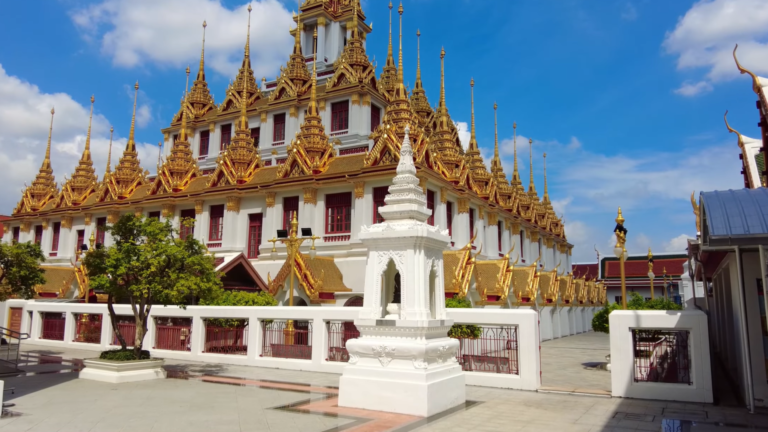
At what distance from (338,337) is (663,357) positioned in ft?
25.7

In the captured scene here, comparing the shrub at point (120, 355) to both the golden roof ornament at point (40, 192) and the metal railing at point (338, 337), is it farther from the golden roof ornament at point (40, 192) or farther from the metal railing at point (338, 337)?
the golden roof ornament at point (40, 192)

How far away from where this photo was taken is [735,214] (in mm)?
8805

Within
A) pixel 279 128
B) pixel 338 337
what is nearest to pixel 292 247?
pixel 338 337

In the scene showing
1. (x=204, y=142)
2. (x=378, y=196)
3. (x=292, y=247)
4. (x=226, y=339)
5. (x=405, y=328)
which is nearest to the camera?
(x=405, y=328)

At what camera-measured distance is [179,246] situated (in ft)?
45.9

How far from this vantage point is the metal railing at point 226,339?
17203mm

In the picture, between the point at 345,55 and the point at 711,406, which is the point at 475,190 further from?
the point at 711,406

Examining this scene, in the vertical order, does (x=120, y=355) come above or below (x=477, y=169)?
below

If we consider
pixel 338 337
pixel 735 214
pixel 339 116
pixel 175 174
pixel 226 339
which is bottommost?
pixel 226 339

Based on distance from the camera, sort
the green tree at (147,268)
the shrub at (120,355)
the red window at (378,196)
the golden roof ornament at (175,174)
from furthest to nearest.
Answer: the golden roof ornament at (175,174) < the red window at (378,196) < the shrub at (120,355) < the green tree at (147,268)

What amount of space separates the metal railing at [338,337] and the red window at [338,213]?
791 centimetres

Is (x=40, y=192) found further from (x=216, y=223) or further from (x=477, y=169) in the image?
(x=477, y=169)

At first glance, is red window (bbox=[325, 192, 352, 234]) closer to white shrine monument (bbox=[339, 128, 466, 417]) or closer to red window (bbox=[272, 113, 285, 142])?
red window (bbox=[272, 113, 285, 142])

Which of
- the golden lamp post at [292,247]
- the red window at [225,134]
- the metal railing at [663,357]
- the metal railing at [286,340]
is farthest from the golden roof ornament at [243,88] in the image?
the metal railing at [663,357]
